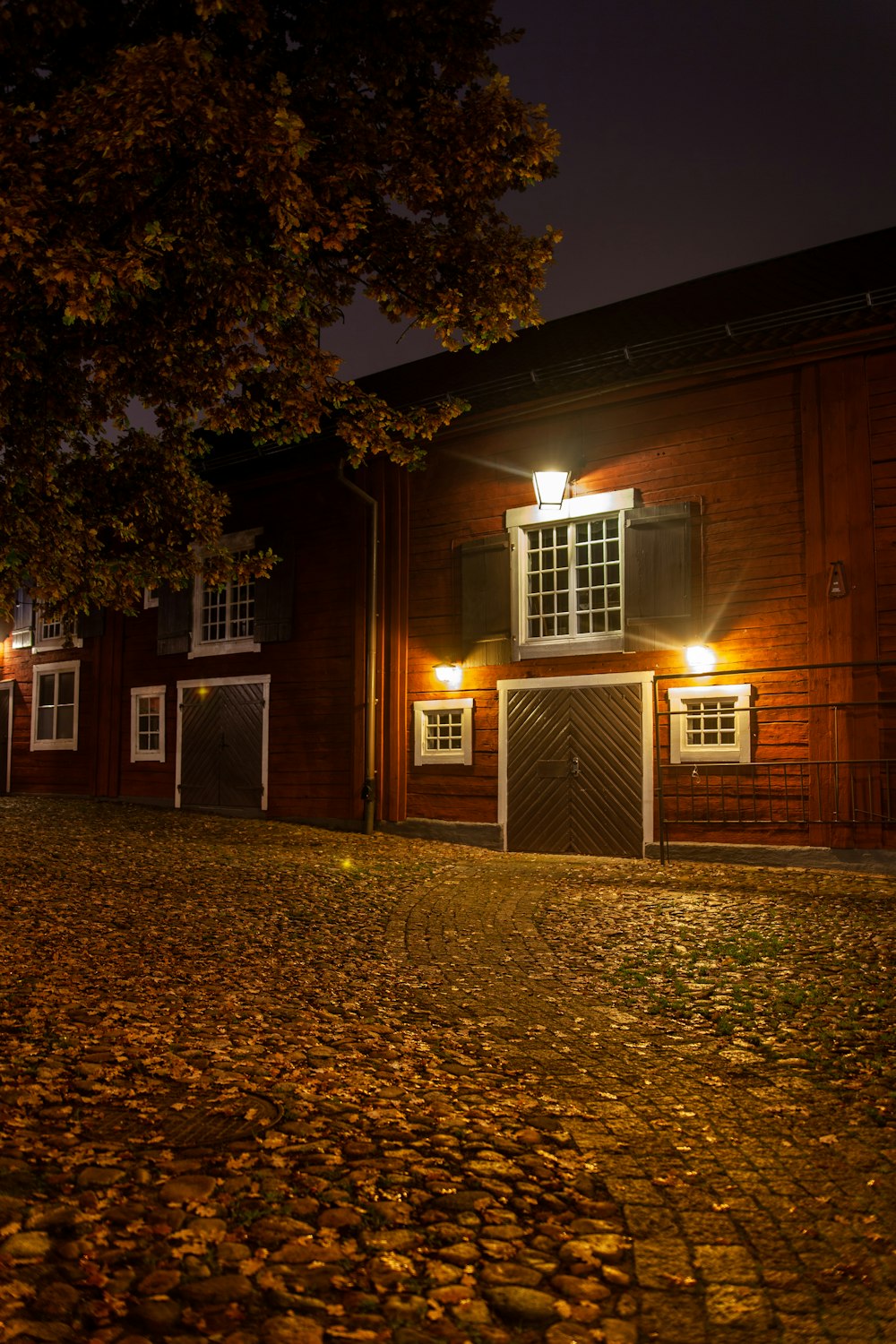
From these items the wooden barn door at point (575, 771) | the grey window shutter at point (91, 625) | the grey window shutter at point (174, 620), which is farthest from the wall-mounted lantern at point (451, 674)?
the grey window shutter at point (91, 625)

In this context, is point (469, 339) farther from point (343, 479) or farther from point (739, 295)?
point (739, 295)

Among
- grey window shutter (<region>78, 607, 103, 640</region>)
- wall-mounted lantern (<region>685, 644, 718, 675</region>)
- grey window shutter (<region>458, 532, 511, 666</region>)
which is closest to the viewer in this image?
wall-mounted lantern (<region>685, 644, 718, 675</region>)

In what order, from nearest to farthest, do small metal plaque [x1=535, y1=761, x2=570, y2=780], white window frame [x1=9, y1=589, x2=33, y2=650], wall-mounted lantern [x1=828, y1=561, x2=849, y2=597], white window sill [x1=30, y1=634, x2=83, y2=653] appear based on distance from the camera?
1. wall-mounted lantern [x1=828, y1=561, x2=849, y2=597]
2. small metal plaque [x1=535, y1=761, x2=570, y2=780]
3. white window sill [x1=30, y1=634, x2=83, y2=653]
4. white window frame [x1=9, y1=589, x2=33, y2=650]

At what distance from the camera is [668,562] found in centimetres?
1247

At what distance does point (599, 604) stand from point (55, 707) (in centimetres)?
1358

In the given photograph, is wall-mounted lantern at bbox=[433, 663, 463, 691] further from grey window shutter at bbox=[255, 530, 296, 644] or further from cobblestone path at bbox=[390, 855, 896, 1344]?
cobblestone path at bbox=[390, 855, 896, 1344]

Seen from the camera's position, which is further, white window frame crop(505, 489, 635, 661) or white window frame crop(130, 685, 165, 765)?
white window frame crop(130, 685, 165, 765)

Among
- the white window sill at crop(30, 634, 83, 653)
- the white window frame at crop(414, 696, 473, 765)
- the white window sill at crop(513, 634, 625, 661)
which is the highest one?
the white window sill at crop(30, 634, 83, 653)

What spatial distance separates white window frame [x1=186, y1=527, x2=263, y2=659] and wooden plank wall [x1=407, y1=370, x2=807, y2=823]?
3.73m

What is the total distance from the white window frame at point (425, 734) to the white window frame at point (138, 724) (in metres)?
6.27

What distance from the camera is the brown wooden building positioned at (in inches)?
445

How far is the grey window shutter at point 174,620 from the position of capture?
18109 millimetres

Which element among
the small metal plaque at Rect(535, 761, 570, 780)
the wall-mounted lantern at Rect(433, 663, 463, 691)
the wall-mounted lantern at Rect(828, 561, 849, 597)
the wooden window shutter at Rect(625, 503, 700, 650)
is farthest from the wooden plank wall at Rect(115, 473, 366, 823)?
the wall-mounted lantern at Rect(828, 561, 849, 597)

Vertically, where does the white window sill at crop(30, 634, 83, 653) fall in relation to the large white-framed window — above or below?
above
